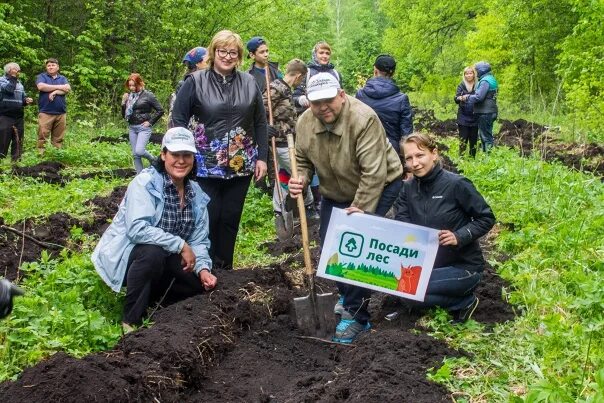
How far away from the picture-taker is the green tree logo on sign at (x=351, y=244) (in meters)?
4.73

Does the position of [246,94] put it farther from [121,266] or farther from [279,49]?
[279,49]

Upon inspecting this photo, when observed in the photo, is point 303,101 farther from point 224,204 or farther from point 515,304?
point 515,304

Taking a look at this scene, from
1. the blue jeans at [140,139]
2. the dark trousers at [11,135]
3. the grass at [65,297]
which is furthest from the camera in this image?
the dark trousers at [11,135]

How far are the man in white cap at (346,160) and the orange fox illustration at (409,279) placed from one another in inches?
13.9

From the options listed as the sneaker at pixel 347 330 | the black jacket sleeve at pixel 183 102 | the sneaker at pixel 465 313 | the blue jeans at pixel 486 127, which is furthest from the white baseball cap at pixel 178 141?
the blue jeans at pixel 486 127

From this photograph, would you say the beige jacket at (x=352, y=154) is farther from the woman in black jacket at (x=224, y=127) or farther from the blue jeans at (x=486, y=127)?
the blue jeans at (x=486, y=127)

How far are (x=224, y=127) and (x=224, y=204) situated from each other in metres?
0.66

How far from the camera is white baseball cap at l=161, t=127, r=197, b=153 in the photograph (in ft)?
16.6

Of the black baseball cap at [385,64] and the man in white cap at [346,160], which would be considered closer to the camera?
the man in white cap at [346,160]

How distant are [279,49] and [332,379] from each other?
934 inches

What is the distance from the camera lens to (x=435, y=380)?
3.65 metres

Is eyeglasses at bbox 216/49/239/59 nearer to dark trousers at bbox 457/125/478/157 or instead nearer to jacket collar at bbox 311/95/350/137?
jacket collar at bbox 311/95/350/137

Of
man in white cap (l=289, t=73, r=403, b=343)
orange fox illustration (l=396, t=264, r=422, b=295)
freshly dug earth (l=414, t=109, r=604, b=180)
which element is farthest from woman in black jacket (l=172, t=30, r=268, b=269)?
freshly dug earth (l=414, t=109, r=604, b=180)

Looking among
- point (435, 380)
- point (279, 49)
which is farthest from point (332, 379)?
point (279, 49)
